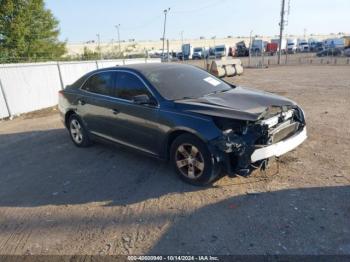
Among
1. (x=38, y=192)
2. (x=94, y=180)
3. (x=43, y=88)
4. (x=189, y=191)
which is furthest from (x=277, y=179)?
(x=43, y=88)

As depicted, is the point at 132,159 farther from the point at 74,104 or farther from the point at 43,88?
the point at 43,88

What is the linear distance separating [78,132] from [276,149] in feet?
13.2

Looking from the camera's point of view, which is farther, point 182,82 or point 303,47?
point 303,47

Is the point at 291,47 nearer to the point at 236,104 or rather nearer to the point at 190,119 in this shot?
the point at 236,104

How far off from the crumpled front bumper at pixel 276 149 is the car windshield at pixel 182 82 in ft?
4.43

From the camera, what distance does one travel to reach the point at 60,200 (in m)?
4.16

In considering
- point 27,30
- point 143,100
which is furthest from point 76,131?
point 27,30

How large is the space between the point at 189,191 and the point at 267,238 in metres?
1.32

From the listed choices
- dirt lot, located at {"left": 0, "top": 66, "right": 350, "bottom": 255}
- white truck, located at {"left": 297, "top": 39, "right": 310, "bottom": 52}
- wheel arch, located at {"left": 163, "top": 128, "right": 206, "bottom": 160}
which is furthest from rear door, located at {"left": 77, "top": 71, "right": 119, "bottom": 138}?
white truck, located at {"left": 297, "top": 39, "right": 310, "bottom": 52}

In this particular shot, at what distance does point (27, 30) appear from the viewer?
22922mm

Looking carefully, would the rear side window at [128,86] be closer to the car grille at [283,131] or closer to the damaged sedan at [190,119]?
the damaged sedan at [190,119]

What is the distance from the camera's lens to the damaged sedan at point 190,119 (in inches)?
150

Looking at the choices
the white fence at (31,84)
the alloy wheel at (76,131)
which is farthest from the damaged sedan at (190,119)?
the white fence at (31,84)

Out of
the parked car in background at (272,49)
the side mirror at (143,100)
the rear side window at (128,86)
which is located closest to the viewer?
the side mirror at (143,100)
